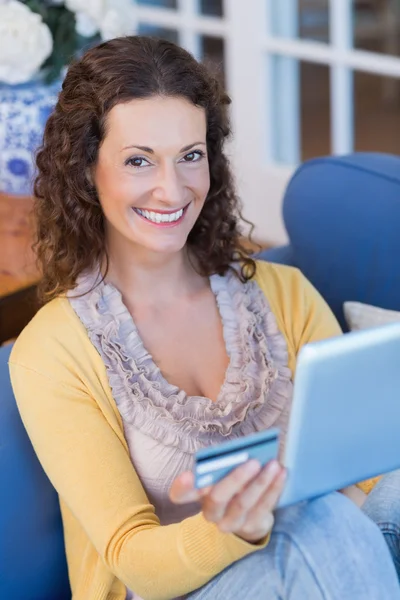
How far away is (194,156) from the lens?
61.9 inches

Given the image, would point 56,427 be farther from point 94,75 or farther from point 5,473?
point 94,75

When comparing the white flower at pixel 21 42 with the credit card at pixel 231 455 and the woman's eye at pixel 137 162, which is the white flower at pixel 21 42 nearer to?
the woman's eye at pixel 137 162

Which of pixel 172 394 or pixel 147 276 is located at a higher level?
pixel 147 276

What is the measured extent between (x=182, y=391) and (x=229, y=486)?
45cm

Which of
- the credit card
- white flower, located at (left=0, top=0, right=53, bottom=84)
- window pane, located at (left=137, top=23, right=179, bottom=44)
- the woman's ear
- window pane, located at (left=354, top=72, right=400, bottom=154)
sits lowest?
window pane, located at (left=354, top=72, right=400, bottom=154)

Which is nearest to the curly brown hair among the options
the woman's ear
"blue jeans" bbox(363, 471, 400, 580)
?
the woman's ear

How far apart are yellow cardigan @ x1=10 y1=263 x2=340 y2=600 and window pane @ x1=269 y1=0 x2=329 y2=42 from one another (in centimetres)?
187

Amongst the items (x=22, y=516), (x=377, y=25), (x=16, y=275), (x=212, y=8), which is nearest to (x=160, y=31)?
(x=212, y=8)

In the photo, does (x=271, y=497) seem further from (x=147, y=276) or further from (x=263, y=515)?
(x=147, y=276)

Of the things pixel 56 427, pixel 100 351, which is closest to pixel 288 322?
pixel 100 351

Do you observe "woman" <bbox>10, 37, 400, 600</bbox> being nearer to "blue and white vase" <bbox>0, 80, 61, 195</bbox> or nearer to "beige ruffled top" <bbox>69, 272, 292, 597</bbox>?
"beige ruffled top" <bbox>69, 272, 292, 597</bbox>

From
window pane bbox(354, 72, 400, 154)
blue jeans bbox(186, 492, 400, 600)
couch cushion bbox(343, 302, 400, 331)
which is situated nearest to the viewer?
blue jeans bbox(186, 492, 400, 600)

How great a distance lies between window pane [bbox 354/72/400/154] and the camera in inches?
167

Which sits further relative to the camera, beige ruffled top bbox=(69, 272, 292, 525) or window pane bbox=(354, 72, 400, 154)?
window pane bbox=(354, 72, 400, 154)
